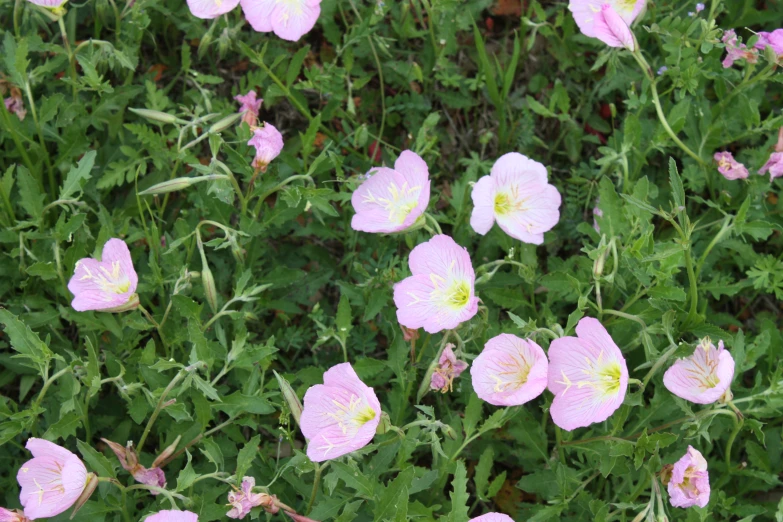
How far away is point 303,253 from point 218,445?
0.68 meters

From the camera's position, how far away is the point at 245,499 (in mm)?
1611

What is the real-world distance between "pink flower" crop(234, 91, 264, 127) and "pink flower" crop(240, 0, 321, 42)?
0.18m

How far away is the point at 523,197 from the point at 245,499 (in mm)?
961

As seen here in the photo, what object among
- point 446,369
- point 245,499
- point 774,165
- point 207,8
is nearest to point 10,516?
point 245,499

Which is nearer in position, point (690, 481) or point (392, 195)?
point (690, 481)

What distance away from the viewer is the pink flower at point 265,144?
1.97 meters

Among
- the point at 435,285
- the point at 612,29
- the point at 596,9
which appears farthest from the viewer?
the point at 596,9

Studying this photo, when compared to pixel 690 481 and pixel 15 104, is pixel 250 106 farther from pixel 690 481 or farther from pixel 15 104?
pixel 690 481

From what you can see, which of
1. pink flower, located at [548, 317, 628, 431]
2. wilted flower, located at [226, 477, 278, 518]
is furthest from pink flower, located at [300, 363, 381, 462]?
pink flower, located at [548, 317, 628, 431]

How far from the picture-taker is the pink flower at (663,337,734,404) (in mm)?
1650

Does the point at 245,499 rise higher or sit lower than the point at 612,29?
lower

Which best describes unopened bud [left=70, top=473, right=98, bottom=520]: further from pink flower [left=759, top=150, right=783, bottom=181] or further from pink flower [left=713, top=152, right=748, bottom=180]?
pink flower [left=759, top=150, right=783, bottom=181]

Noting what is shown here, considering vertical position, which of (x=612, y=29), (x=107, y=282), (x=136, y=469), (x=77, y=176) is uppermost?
(x=612, y=29)

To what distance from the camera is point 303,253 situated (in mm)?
2340
